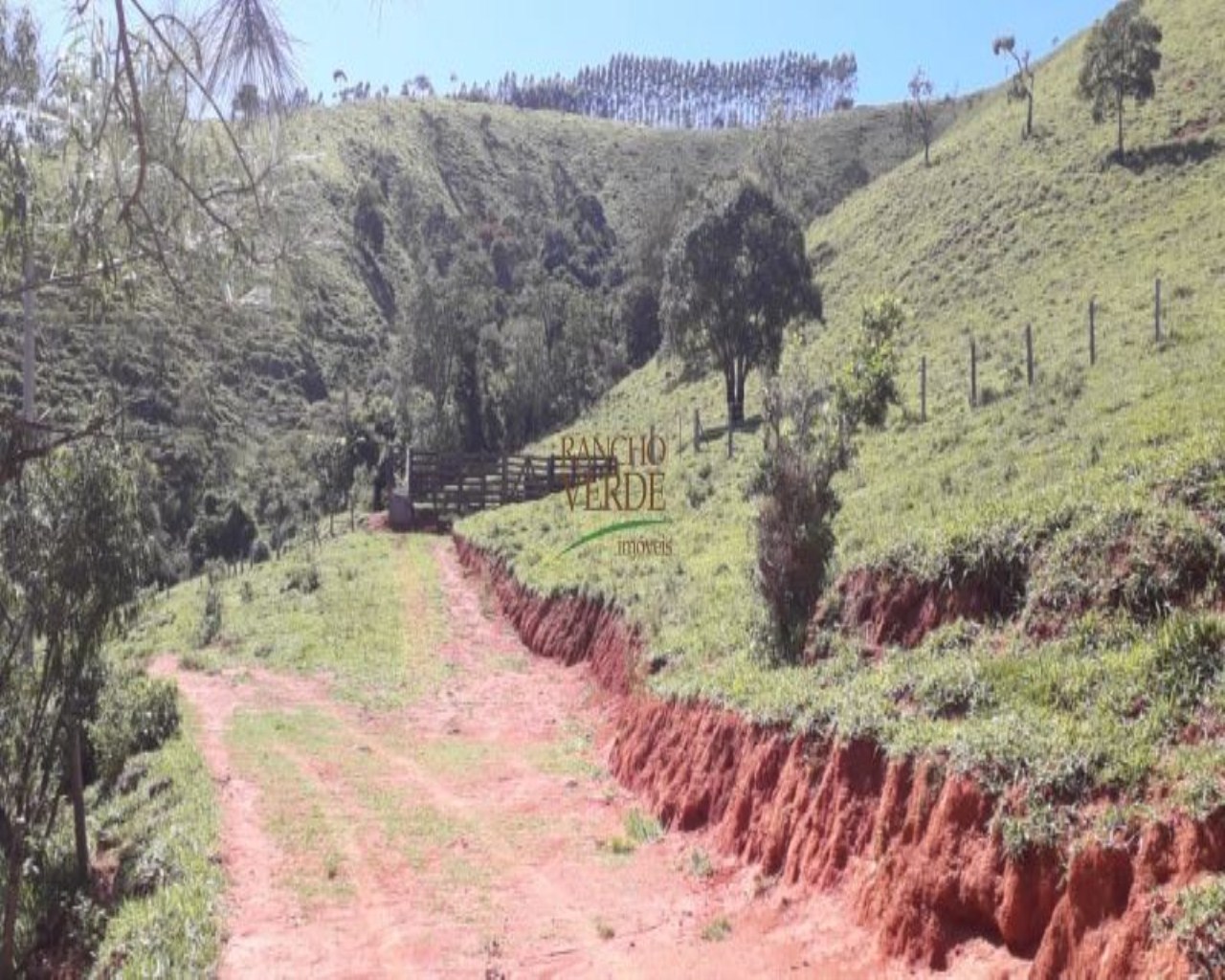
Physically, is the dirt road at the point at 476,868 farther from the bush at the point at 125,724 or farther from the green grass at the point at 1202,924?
the green grass at the point at 1202,924

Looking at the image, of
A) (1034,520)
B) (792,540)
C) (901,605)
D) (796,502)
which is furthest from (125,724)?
(1034,520)

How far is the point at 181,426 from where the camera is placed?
192ft

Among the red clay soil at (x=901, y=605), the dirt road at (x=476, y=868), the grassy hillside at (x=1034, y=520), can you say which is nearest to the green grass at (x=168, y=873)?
the dirt road at (x=476, y=868)

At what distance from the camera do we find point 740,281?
124 feet

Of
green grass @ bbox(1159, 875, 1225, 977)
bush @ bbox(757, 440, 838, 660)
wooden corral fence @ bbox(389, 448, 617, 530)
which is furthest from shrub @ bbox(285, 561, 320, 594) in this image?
green grass @ bbox(1159, 875, 1225, 977)

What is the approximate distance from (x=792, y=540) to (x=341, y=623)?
1612 cm

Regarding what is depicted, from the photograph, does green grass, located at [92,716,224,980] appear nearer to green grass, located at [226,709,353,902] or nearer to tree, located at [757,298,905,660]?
green grass, located at [226,709,353,902]

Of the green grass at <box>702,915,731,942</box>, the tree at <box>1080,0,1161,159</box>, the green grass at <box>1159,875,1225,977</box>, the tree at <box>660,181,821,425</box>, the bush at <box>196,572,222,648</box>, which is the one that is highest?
the tree at <box>1080,0,1161,159</box>

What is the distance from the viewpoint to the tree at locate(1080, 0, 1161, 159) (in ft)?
156

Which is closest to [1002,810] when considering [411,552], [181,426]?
[411,552]

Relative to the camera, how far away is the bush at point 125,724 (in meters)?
17.5

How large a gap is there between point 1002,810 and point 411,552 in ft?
97.0

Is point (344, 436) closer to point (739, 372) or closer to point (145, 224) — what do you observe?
point (739, 372)

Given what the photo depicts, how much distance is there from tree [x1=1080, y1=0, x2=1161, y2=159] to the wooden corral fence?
29.8 meters
